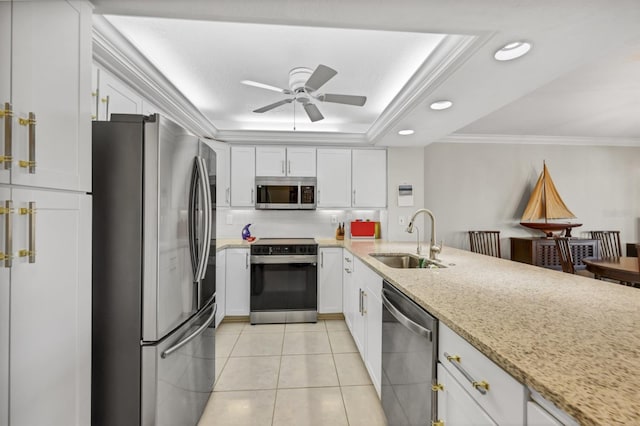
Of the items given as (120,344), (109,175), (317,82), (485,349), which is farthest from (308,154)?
(485,349)

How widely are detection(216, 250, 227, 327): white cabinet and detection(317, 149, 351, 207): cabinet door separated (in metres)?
1.39

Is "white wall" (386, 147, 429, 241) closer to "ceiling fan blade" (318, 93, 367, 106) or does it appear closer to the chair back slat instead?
the chair back slat

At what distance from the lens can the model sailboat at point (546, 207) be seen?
413cm

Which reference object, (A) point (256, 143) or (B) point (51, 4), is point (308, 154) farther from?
(B) point (51, 4)

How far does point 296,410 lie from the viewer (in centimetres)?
192

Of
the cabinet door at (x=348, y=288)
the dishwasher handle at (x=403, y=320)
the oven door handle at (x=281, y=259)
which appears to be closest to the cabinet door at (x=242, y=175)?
the oven door handle at (x=281, y=259)

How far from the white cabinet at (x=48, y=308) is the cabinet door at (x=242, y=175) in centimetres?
259

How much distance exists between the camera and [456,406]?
99cm

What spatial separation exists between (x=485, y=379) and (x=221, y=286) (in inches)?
118

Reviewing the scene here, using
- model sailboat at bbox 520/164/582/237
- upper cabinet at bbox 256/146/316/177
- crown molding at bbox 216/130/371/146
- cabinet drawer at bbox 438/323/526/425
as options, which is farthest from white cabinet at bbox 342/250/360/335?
model sailboat at bbox 520/164/582/237

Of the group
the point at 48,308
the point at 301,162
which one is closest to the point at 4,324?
the point at 48,308

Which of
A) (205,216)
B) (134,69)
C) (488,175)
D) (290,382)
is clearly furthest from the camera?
(488,175)

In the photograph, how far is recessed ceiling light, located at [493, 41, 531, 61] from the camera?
153 cm

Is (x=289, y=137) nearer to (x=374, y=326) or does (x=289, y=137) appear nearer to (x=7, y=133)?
(x=374, y=326)
